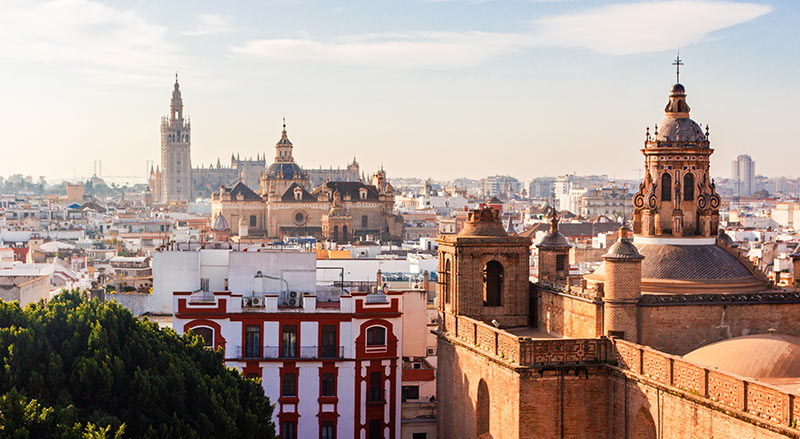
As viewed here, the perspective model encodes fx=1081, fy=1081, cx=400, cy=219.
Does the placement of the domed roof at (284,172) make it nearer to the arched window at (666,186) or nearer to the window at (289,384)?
the window at (289,384)

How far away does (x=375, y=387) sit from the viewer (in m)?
29.2

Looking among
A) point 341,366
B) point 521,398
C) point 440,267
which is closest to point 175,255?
point 341,366

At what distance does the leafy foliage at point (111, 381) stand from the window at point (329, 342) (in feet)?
19.9

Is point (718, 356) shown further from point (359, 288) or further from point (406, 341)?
point (359, 288)

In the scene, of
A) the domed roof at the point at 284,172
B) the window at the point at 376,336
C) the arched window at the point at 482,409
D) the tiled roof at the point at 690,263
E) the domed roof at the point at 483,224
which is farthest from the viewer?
the domed roof at the point at 284,172

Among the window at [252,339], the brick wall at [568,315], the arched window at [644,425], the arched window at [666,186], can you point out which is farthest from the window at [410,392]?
the arched window at [644,425]

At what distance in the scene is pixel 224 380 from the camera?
22219 millimetres

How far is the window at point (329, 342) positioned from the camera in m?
28.9

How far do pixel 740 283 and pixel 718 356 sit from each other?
3.96m

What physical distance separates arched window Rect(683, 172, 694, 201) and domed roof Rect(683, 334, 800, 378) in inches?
187

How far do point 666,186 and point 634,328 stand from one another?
13.4 ft

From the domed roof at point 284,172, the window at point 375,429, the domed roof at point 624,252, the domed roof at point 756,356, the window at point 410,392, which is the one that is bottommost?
the window at point 375,429

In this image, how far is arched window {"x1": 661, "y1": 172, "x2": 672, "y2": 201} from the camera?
2439cm

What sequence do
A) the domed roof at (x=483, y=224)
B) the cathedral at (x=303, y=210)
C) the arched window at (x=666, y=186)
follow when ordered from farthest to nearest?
the cathedral at (x=303, y=210)
the domed roof at (x=483, y=224)
the arched window at (x=666, y=186)
